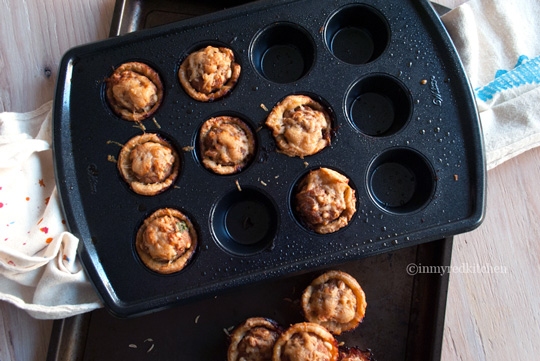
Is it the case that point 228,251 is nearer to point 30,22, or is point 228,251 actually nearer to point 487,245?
point 487,245

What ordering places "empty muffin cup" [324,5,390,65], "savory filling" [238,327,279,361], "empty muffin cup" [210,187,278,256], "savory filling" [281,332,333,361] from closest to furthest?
"savory filling" [281,332,333,361], "savory filling" [238,327,279,361], "empty muffin cup" [210,187,278,256], "empty muffin cup" [324,5,390,65]

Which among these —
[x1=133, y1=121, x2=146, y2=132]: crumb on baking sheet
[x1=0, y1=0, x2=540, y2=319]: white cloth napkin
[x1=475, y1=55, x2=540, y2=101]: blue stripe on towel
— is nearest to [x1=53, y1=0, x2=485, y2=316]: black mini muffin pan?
[x1=133, y1=121, x2=146, y2=132]: crumb on baking sheet

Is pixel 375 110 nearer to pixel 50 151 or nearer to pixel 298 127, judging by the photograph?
pixel 298 127

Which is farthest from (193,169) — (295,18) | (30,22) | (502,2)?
(502,2)

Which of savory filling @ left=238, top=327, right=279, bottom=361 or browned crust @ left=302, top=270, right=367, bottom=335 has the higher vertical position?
browned crust @ left=302, top=270, right=367, bottom=335

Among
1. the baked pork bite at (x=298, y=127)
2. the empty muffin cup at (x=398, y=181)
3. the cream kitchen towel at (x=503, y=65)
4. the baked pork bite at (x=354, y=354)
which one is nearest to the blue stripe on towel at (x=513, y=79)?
the cream kitchen towel at (x=503, y=65)

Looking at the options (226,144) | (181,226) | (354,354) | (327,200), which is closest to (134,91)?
(226,144)

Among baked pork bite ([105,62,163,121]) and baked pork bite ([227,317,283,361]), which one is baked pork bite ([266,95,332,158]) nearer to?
baked pork bite ([105,62,163,121])

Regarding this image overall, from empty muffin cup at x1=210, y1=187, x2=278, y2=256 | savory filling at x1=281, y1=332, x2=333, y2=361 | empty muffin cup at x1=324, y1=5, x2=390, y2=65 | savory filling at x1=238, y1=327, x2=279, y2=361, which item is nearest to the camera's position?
savory filling at x1=281, y1=332, x2=333, y2=361
